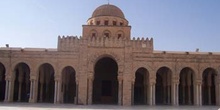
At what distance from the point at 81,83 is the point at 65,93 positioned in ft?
14.7

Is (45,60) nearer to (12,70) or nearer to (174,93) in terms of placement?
(12,70)

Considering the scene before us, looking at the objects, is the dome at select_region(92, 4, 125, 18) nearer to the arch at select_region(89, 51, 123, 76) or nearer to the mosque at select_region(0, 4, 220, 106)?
the mosque at select_region(0, 4, 220, 106)

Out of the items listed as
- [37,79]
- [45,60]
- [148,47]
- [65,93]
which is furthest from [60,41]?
[148,47]

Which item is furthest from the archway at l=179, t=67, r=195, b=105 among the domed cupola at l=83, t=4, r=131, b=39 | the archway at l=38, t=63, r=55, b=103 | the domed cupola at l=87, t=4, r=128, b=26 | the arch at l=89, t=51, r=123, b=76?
the archway at l=38, t=63, r=55, b=103

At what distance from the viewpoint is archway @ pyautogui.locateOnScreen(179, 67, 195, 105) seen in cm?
2822

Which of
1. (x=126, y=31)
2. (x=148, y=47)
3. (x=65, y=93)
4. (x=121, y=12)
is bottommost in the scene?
(x=65, y=93)

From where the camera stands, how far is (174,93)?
26.0 metres

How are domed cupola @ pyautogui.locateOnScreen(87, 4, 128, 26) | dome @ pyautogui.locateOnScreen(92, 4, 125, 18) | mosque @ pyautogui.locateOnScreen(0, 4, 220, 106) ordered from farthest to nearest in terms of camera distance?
dome @ pyautogui.locateOnScreen(92, 4, 125, 18) → domed cupola @ pyautogui.locateOnScreen(87, 4, 128, 26) → mosque @ pyautogui.locateOnScreen(0, 4, 220, 106)

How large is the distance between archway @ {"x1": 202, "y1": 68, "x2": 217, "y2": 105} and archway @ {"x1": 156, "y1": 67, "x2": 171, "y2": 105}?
3.77 meters

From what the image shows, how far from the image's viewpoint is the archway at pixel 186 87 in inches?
1111

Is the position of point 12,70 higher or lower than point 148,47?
lower

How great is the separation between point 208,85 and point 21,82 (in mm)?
17814

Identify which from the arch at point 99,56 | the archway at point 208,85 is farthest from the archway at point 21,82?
the archway at point 208,85

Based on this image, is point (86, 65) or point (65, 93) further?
point (65, 93)
